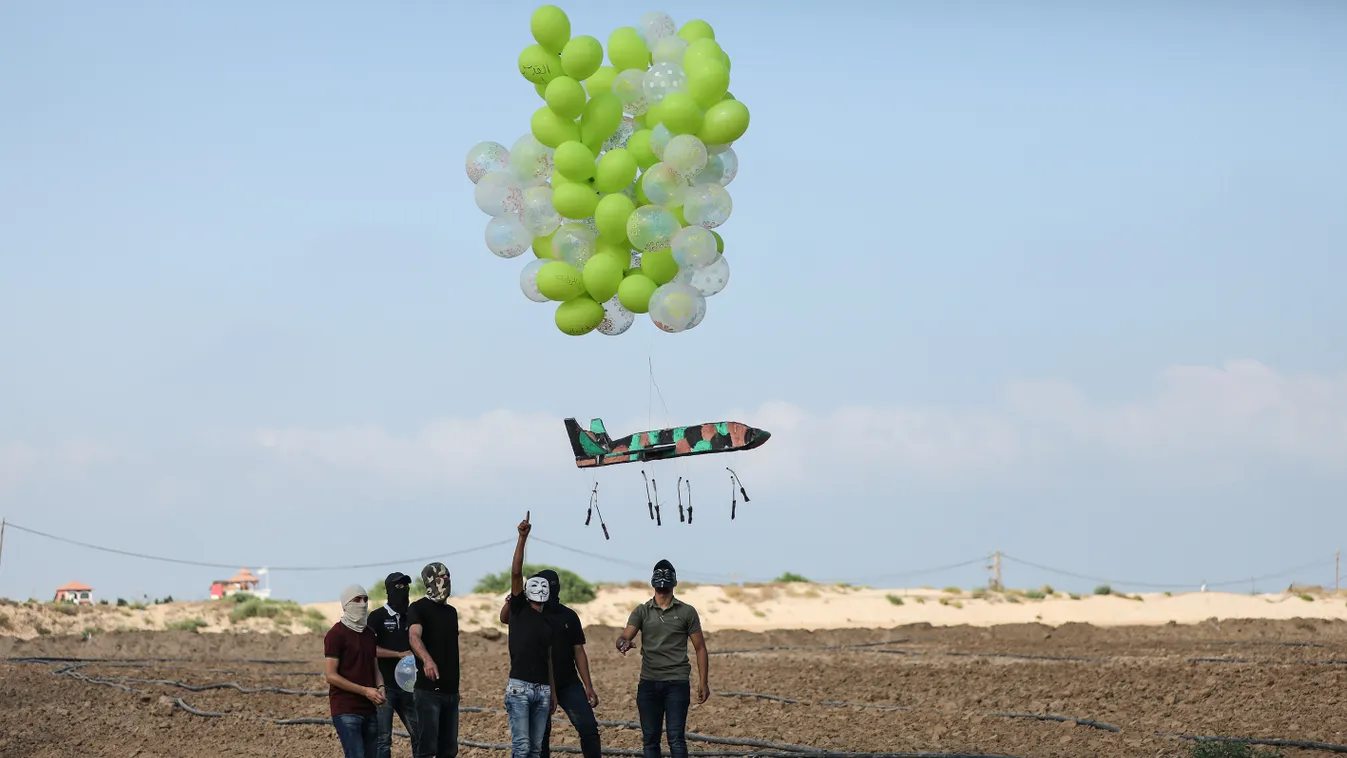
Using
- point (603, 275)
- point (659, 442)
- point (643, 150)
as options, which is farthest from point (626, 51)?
point (659, 442)

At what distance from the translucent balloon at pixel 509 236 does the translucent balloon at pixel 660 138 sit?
167 cm

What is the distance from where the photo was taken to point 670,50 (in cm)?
1316

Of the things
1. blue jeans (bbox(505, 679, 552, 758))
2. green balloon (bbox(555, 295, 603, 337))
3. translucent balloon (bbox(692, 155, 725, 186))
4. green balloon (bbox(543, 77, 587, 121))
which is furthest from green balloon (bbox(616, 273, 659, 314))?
blue jeans (bbox(505, 679, 552, 758))

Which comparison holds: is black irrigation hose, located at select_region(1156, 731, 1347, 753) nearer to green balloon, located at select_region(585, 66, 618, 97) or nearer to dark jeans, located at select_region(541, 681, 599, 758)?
dark jeans, located at select_region(541, 681, 599, 758)

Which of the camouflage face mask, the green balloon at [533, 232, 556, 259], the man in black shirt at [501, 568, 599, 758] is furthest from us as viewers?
the green balloon at [533, 232, 556, 259]

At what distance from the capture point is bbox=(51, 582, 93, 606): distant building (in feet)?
124

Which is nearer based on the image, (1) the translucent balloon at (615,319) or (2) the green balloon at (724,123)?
(2) the green balloon at (724,123)

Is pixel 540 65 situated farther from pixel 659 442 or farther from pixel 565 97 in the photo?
pixel 659 442

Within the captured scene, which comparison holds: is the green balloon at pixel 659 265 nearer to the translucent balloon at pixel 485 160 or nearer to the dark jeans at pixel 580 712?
the translucent balloon at pixel 485 160

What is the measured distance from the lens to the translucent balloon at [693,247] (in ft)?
41.1

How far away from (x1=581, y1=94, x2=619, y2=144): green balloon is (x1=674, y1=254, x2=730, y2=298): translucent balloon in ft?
4.76

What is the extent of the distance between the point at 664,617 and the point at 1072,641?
19.8 m

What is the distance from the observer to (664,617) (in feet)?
36.3

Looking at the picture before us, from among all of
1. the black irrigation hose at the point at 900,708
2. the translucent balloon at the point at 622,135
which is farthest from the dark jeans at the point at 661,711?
the black irrigation hose at the point at 900,708
